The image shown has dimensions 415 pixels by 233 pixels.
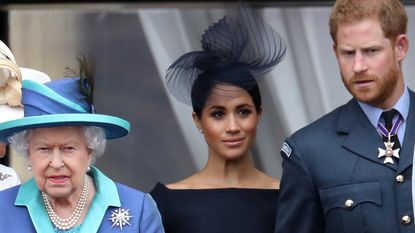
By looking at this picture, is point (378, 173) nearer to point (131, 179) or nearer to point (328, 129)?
point (328, 129)

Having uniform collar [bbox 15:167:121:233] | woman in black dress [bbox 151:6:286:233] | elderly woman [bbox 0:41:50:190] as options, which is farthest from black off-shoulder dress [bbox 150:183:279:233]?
elderly woman [bbox 0:41:50:190]

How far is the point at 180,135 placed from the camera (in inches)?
275

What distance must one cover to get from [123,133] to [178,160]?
207 centimetres

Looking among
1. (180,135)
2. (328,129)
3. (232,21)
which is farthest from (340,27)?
(180,135)

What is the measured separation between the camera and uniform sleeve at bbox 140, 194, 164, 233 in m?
4.85

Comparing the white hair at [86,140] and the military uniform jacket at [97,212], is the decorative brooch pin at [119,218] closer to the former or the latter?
the military uniform jacket at [97,212]

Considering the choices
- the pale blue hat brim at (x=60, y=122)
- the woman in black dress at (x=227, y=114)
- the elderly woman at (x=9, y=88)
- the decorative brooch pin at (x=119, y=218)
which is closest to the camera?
the pale blue hat brim at (x=60, y=122)

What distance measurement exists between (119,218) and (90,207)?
0.11 metres

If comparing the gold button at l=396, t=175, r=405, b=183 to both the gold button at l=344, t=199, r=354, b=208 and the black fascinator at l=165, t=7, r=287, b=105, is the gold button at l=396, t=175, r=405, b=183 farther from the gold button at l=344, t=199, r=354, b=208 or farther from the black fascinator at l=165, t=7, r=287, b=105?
the black fascinator at l=165, t=7, r=287, b=105

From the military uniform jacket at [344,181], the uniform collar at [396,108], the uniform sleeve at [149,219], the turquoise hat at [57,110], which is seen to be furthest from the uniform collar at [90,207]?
the uniform collar at [396,108]

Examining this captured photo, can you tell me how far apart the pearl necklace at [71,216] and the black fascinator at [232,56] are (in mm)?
907

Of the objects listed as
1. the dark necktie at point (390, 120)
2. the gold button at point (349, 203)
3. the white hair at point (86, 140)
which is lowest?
the gold button at point (349, 203)

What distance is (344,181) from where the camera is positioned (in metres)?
4.80

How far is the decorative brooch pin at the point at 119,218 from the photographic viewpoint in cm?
482
